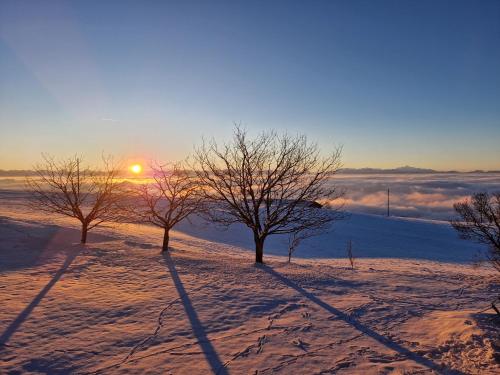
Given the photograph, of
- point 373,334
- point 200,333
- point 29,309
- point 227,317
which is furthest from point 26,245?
point 373,334

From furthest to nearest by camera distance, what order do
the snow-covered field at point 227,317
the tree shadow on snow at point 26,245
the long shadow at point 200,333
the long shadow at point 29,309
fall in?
the tree shadow on snow at point 26,245 < the long shadow at point 29,309 < the snow-covered field at point 227,317 < the long shadow at point 200,333

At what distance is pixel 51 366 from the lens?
20.7ft

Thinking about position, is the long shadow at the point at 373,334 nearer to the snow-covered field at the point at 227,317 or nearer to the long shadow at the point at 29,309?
the snow-covered field at the point at 227,317

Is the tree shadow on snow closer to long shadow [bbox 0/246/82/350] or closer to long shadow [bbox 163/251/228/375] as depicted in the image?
long shadow [bbox 0/246/82/350]

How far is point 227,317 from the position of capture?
→ 28.8 ft

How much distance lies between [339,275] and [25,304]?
9.92 meters

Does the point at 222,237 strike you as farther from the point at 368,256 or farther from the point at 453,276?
the point at 453,276

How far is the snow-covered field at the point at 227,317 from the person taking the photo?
6.55 metres

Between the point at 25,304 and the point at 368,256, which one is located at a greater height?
the point at 25,304

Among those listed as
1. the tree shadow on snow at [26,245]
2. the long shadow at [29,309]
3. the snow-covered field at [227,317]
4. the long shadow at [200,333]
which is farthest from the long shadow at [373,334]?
the tree shadow on snow at [26,245]

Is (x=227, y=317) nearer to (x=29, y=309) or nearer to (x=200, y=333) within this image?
(x=200, y=333)

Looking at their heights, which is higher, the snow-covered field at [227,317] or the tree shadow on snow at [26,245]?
the tree shadow on snow at [26,245]

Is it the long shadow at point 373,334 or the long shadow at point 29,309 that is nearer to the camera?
the long shadow at point 373,334

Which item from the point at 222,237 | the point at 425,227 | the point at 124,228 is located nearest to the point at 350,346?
the point at 124,228
